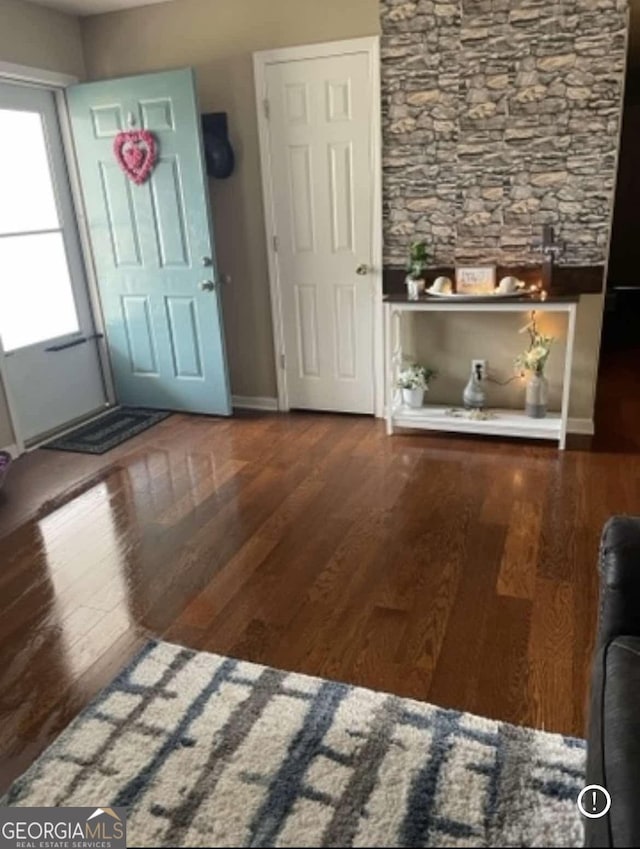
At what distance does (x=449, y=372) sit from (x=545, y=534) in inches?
56.0

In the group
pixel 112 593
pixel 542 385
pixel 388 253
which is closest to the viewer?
pixel 112 593

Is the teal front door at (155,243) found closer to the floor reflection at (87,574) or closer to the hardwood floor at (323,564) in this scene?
the hardwood floor at (323,564)

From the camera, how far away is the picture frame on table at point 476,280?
3.36 metres

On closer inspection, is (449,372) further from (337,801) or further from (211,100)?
(337,801)

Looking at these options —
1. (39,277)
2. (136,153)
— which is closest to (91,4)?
(136,153)

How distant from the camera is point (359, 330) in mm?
3834

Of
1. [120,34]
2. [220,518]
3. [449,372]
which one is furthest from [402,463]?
[120,34]

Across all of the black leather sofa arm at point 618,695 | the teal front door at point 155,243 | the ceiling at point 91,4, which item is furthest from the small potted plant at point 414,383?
the ceiling at point 91,4

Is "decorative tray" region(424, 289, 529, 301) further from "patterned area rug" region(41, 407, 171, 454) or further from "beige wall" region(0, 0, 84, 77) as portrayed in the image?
"beige wall" region(0, 0, 84, 77)

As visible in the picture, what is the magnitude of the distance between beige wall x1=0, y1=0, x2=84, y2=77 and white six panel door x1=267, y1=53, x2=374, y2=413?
4.25 ft

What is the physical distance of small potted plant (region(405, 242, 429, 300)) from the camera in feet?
11.1

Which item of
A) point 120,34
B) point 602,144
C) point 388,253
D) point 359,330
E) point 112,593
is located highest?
point 120,34

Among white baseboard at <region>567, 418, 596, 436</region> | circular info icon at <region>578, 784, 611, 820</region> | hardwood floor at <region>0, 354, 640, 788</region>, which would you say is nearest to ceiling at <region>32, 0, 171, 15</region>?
hardwood floor at <region>0, 354, 640, 788</region>

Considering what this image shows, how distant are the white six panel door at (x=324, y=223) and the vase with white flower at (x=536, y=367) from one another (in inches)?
36.5
